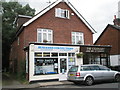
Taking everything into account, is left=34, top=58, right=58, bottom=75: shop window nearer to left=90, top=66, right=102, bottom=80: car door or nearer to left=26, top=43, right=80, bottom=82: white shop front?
left=26, top=43, right=80, bottom=82: white shop front

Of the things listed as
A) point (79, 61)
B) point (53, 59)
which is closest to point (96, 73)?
point (79, 61)

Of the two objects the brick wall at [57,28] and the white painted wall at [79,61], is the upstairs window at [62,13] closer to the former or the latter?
the brick wall at [57,28]

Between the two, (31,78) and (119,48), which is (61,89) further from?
(119,48)

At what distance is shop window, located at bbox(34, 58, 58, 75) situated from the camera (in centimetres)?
1667

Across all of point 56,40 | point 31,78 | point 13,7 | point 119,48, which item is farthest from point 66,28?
point 13,7

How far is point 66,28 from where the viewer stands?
22828 millimetres

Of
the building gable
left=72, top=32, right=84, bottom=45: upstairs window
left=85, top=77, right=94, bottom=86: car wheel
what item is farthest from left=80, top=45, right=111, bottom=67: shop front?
the building gable

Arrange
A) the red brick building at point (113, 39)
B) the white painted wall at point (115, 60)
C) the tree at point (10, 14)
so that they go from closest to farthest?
the white painted wall at point (115, 60) < the red brick building at point (113, 39) < the tree at point (10, 14)

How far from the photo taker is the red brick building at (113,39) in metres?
27.9

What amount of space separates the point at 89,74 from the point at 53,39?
8397 millimetres

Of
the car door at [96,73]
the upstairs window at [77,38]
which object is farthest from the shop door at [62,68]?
the upstairs window at [77,38]

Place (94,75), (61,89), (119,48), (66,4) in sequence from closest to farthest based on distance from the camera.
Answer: (61,89) < (94,75) < (66,4) < (119,48)

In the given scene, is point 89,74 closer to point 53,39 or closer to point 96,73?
point 96,73

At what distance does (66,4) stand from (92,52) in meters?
7.71
